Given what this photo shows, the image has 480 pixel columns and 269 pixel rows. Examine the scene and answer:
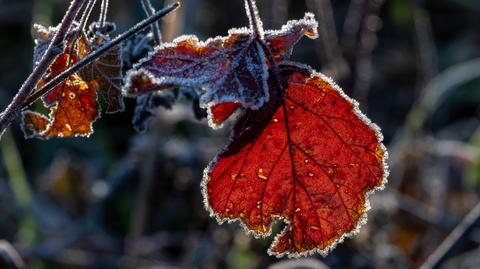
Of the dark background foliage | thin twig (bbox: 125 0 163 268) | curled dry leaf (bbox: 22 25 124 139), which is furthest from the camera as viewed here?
thin twig (bbox: 125 0 163 268)

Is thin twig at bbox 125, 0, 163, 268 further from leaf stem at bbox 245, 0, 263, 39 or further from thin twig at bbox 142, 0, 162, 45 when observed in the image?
leaf stem at bbox 245, 0, 263, 39

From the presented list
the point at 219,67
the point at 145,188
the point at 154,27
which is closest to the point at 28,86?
the point at 219,67

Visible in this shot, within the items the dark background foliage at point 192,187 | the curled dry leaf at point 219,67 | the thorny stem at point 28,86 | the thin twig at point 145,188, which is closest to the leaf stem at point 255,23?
the curled dry leaf at point 219,67

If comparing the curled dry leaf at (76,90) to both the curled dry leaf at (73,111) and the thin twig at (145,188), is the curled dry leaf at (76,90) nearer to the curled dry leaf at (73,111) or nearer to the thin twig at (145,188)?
the curled dry leaf at (73,111)

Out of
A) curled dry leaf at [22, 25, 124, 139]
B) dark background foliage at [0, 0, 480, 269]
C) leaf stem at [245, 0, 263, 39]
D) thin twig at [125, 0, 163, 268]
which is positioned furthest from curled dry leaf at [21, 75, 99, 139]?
thin twig at [125, 0, 163, 268]

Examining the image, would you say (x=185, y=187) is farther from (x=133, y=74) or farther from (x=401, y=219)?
(x=133, y=74)

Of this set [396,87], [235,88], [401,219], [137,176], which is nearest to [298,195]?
[235,88]
